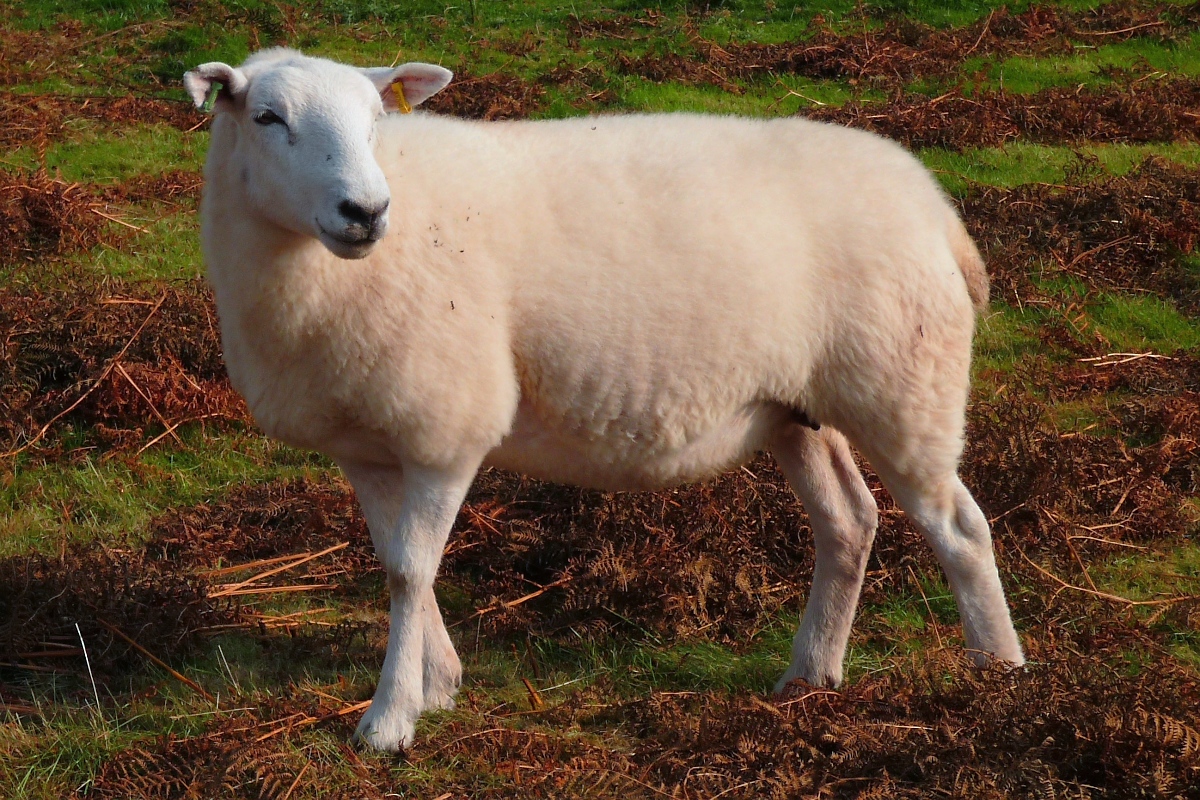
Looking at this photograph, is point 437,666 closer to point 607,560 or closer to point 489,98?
point 607,560

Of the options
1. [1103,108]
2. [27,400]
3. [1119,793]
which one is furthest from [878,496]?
[1103,108]

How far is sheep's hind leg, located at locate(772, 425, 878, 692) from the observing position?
180 inches

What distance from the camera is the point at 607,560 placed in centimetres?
506

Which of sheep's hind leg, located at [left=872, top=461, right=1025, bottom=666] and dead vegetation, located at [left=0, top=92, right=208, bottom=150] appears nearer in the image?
sheep's hind leg, located at [left=872, top=461, right=1025, bottom=666]

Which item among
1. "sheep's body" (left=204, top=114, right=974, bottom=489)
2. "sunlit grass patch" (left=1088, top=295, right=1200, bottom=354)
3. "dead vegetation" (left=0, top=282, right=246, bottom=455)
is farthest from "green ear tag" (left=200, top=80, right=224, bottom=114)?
"sunlit grass patch" (left=1088, top=295, right=1200, bottom=354)

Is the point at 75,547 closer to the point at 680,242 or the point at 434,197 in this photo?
the point at 434,197

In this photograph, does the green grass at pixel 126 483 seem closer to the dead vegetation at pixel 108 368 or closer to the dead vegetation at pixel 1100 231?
the dead vegetation at pixel 108 368

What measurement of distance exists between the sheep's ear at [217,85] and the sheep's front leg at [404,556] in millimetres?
1190

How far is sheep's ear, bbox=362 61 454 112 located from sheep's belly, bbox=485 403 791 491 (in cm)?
104

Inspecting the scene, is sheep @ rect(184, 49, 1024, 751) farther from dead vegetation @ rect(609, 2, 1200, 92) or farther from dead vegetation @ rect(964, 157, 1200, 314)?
dead vegetation @ rect(609, 2, 1200, 92)

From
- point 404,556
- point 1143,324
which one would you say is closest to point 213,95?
point 404,556

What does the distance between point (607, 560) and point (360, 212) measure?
2.06m

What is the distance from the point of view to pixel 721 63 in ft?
35.9

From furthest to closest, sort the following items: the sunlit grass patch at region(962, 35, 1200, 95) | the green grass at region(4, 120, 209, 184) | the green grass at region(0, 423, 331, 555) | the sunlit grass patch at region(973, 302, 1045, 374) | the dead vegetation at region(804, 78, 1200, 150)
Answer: the sunlit grass patch at region(962, 35, 1200, 95)
the dead vegetation at region(804, 78, 1200, 150)
the green grass at region(4, 120, 209, 184)
the sunlit grass patch at region(973, 302, 1045, 374)
the green grass at region(0, 423, 331, 555)
